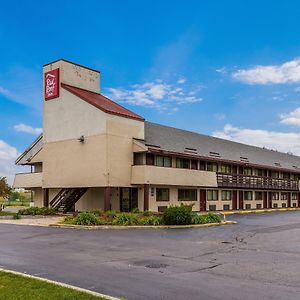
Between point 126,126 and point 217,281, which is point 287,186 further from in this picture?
point 217,281

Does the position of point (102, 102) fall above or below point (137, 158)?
above

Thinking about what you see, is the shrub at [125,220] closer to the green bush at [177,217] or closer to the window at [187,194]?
the green bush at [177,217]

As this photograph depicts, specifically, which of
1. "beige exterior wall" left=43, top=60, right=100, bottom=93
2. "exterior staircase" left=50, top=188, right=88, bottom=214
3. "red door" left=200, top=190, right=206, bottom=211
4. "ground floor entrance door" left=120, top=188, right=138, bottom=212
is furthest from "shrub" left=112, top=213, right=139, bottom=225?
"red door" left=200, top=190, right=206, bottom=211

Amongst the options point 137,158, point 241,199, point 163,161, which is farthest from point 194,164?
point 241,199

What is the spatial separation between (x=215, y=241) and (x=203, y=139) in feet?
105

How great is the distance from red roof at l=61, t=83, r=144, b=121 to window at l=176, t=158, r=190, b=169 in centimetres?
582

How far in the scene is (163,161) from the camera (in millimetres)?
37062

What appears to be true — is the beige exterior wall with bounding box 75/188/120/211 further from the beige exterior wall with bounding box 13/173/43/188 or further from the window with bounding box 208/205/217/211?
the window with bounding box 208/205/217/211

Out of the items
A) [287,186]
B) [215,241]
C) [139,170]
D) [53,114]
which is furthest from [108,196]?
[287,186]

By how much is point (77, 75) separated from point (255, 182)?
24216 millimetres

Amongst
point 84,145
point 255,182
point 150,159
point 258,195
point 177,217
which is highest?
point 84,145

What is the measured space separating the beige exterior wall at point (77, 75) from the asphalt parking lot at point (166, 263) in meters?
20.0

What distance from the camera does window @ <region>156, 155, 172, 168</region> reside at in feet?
120

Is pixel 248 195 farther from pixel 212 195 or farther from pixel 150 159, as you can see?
pixel 150 159
